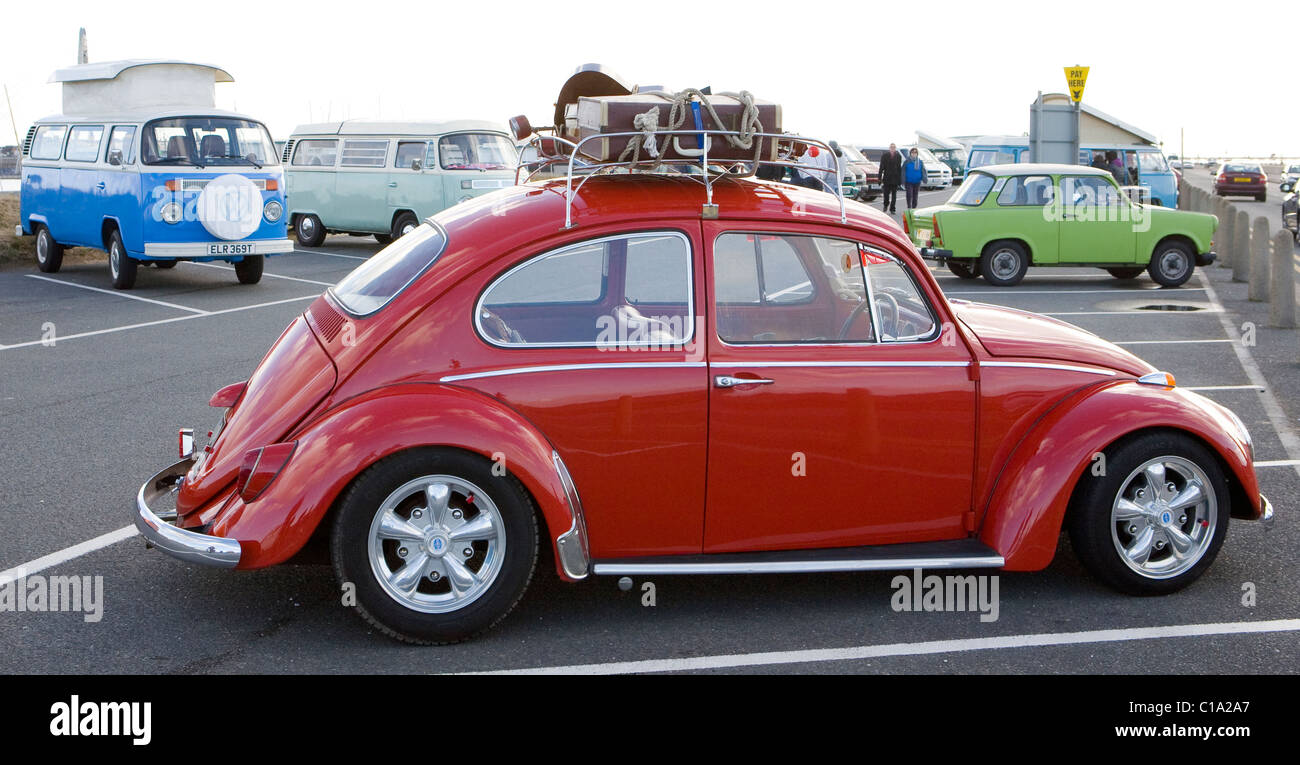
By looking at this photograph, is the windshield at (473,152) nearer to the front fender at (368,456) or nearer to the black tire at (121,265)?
the black tire at (121,265)

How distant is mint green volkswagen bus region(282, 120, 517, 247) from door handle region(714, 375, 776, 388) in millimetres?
17085

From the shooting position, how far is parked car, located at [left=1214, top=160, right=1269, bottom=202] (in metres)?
48.4

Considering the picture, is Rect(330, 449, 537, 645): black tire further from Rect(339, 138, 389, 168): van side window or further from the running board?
Rect(339, 138, 389, 168): van side window

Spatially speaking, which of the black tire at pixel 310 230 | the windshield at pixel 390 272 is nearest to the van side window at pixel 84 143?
the black tire at pixel 310 230

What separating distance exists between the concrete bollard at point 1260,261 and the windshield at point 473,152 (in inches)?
462

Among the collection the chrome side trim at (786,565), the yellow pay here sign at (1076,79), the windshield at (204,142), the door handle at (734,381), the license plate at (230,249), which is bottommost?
the chrome side trim at (786,565)

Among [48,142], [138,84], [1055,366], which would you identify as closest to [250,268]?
[138,84]

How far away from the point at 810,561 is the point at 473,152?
18.2m

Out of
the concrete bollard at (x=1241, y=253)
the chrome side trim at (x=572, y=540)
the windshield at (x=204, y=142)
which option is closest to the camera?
the chrome side trim at (x=572, y=540)

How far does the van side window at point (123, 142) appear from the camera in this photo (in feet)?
52.5

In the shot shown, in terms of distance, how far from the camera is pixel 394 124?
74.2 ft

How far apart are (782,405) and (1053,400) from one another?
116 cm
